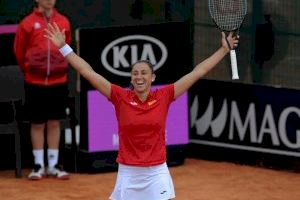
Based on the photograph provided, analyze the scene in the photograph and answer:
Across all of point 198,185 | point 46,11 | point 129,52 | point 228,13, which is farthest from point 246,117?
point 228,13

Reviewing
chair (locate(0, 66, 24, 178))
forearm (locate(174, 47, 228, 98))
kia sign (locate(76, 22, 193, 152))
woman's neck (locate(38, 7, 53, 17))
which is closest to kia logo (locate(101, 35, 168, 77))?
kia sign (locate(76, 22, 193, 152))

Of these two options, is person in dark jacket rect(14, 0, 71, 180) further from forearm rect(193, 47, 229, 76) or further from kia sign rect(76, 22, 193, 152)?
forearm rect(193, 47, 229, 76)

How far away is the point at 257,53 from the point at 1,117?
3359 mm

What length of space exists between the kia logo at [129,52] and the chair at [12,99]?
1054 millimetres

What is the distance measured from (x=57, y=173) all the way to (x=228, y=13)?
3.80 metres

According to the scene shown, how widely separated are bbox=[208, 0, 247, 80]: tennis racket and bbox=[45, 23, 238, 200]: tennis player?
0.53 metres

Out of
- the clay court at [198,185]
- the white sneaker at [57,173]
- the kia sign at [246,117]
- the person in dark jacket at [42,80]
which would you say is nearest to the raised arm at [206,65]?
the clay court at [198,185]

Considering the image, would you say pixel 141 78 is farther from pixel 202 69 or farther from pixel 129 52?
pixel 129 52

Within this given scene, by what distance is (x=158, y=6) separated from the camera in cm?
1275

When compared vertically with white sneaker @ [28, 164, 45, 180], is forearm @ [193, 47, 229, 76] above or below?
above

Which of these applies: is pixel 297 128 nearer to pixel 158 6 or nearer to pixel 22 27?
pixel 158 6

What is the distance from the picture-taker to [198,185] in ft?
37.1

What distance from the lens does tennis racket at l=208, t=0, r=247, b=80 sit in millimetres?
8266

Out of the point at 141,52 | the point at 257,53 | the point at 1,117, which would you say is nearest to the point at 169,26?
the point at 141,52
